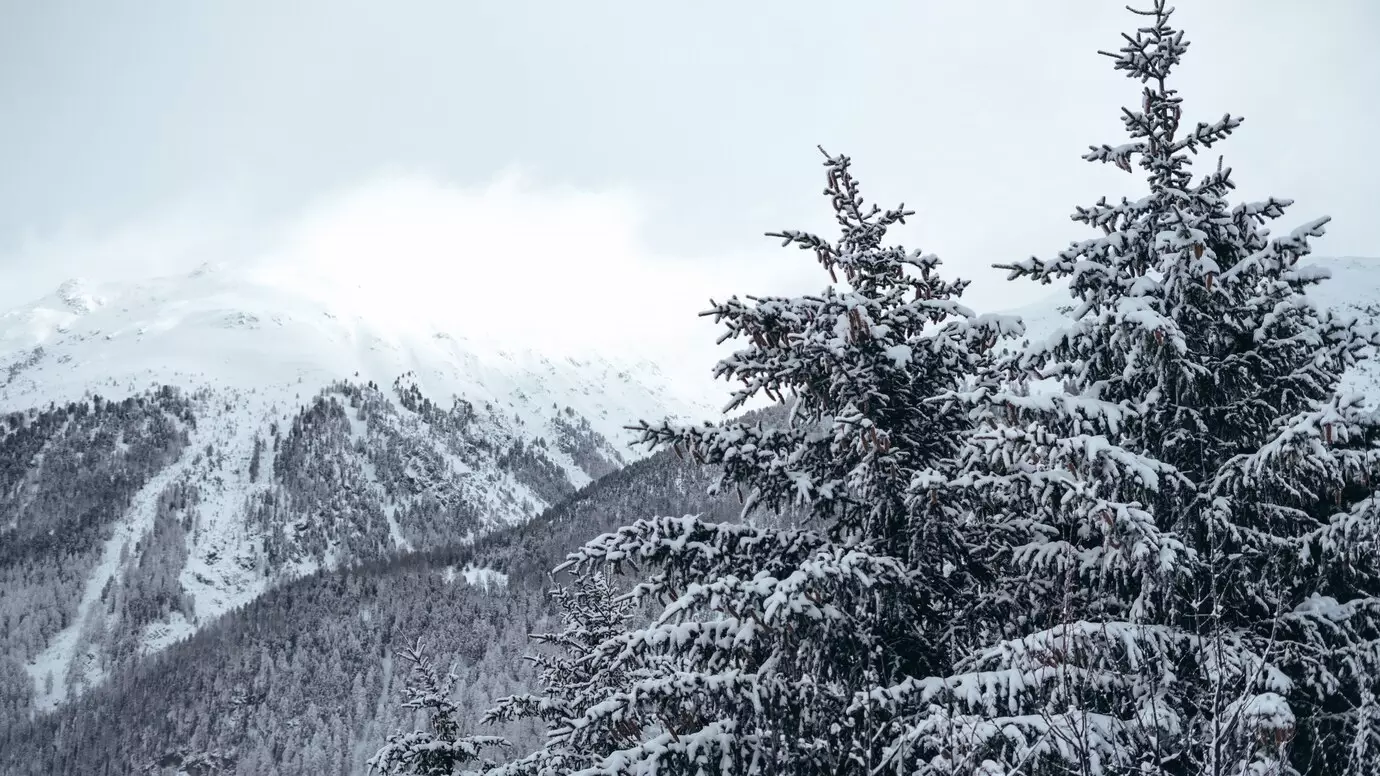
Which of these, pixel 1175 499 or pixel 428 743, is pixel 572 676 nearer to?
pixel 428 743

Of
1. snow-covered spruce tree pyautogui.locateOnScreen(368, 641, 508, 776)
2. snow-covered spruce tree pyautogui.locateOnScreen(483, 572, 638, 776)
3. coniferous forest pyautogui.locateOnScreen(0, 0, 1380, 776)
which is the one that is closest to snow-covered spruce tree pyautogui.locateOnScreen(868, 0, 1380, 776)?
coniferous forest pyautogui.locateOnScreen(0, 0, 1380, 776)

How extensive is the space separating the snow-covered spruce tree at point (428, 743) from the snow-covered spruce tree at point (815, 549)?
7648mm

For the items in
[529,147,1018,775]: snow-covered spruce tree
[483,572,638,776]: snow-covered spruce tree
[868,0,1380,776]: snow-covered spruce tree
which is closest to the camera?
[868,0,1380,776]: snow-covered spruce tree

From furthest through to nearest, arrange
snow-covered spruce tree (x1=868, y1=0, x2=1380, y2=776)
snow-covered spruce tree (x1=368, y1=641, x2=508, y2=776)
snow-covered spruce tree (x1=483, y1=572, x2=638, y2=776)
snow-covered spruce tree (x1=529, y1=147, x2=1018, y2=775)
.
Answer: snow-covered spruce tree (x1=368, y1=641, x2=508, y2=776)
snow-covered spruce tree (x1=483, y1=572, x2=638, y2=776)
snow-covered spruce tree (x1=529, y1=147, x2=1018, y2=775)
snow-covered spruce tree (x1=868, y1=0, x2=1380, y2=776)

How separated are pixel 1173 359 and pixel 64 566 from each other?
810 feet

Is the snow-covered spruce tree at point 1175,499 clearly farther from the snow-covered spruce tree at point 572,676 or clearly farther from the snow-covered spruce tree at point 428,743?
the snow-covered spruce tree at point 428,743

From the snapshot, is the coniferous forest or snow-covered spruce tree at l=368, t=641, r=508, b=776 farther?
snow-covered spruce tree at l=368, t=641, r=508, b=776

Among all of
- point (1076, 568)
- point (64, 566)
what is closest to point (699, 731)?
point (1076, 568)

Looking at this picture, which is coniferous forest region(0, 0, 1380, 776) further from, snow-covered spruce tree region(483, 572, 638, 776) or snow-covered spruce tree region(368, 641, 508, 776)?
snow-covered spruce tree region(368, 641, 508, 776)

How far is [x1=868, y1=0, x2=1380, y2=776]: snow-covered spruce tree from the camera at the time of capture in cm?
584

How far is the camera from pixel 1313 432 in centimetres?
576

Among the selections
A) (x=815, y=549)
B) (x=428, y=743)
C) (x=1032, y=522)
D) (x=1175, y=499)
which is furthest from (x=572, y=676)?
(x=1175, y=499)

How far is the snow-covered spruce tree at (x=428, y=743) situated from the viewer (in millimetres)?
13959

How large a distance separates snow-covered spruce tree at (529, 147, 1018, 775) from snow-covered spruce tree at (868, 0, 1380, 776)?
0.60 meters
